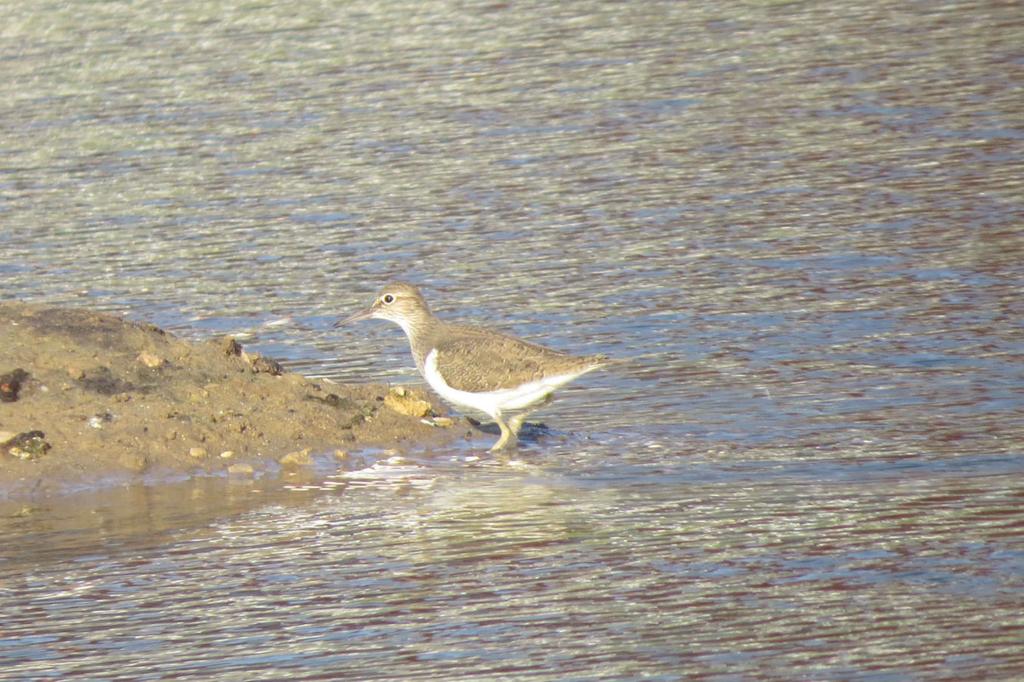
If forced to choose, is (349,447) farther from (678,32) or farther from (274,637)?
(678,32)

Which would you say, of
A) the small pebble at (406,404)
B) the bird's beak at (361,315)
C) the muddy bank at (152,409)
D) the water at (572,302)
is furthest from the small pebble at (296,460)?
the bird's beak at (361,315)

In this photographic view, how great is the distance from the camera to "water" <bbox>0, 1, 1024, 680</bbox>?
9.84 meters

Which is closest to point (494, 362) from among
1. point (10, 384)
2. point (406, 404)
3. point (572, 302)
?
point (406, 404)

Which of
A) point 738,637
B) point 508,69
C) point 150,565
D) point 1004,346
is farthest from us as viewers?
point 508,69

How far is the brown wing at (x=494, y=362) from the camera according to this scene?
13.7 meters

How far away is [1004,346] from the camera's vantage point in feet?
48.4

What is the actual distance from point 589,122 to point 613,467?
498 inches

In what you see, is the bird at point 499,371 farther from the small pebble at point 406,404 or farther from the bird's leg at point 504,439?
the small pebble at point 406,404

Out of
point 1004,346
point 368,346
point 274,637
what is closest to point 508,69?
point 368,346

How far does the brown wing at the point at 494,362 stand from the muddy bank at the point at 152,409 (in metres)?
0.47

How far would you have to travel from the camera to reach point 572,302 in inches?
687

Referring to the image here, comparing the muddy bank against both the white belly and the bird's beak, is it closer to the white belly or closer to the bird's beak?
the white belly

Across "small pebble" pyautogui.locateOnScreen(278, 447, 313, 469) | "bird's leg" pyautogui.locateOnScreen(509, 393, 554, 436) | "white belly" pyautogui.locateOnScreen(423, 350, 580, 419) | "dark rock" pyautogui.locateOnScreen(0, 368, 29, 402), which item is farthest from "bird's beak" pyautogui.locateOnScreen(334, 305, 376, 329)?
"dark rock" pyautogui.locateOnScreen(0, 368, 29, 402)

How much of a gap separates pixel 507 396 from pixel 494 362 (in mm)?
309
